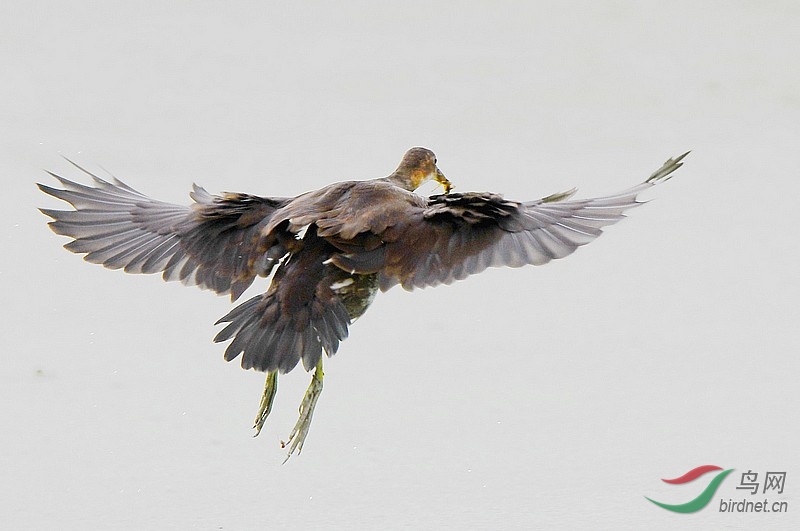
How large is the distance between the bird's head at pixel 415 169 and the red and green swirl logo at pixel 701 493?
100 centimetres

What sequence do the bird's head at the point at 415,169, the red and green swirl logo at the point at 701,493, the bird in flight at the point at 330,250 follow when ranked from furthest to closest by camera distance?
the bird's head at the point at 415,169, the red and green swirl logo at the point at 701,493, the bird in flight at the point at 330,250

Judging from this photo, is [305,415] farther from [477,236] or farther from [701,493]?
[701,493]

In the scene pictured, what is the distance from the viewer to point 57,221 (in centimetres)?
298

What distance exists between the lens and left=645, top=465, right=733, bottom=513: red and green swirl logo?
8.78ft

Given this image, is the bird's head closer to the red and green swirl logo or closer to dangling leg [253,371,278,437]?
dangling leg [253,371,278,437]

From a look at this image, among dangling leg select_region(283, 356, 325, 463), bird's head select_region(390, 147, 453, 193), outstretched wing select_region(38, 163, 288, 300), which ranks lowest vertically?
dangling leg select_region(283, 356, 325, 463)

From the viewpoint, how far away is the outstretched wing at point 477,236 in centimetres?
256

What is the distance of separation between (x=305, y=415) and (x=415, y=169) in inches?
32.5

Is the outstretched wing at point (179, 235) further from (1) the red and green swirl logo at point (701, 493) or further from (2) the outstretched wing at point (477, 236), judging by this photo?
(1) the red and green swirl logo at point (701, 493)

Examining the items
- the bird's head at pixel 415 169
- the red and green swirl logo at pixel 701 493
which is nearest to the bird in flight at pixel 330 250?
the bird's head at pixel 415 169

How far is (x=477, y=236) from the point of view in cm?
262

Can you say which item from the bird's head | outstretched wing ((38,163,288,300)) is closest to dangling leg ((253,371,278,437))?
outstretched wing ((38,163,288,300))

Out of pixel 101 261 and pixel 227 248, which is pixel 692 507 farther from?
pixel 101 261

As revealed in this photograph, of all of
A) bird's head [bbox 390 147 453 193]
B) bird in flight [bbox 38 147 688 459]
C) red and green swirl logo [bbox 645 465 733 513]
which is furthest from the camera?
bird's head [bbox 390 147 453 193]
